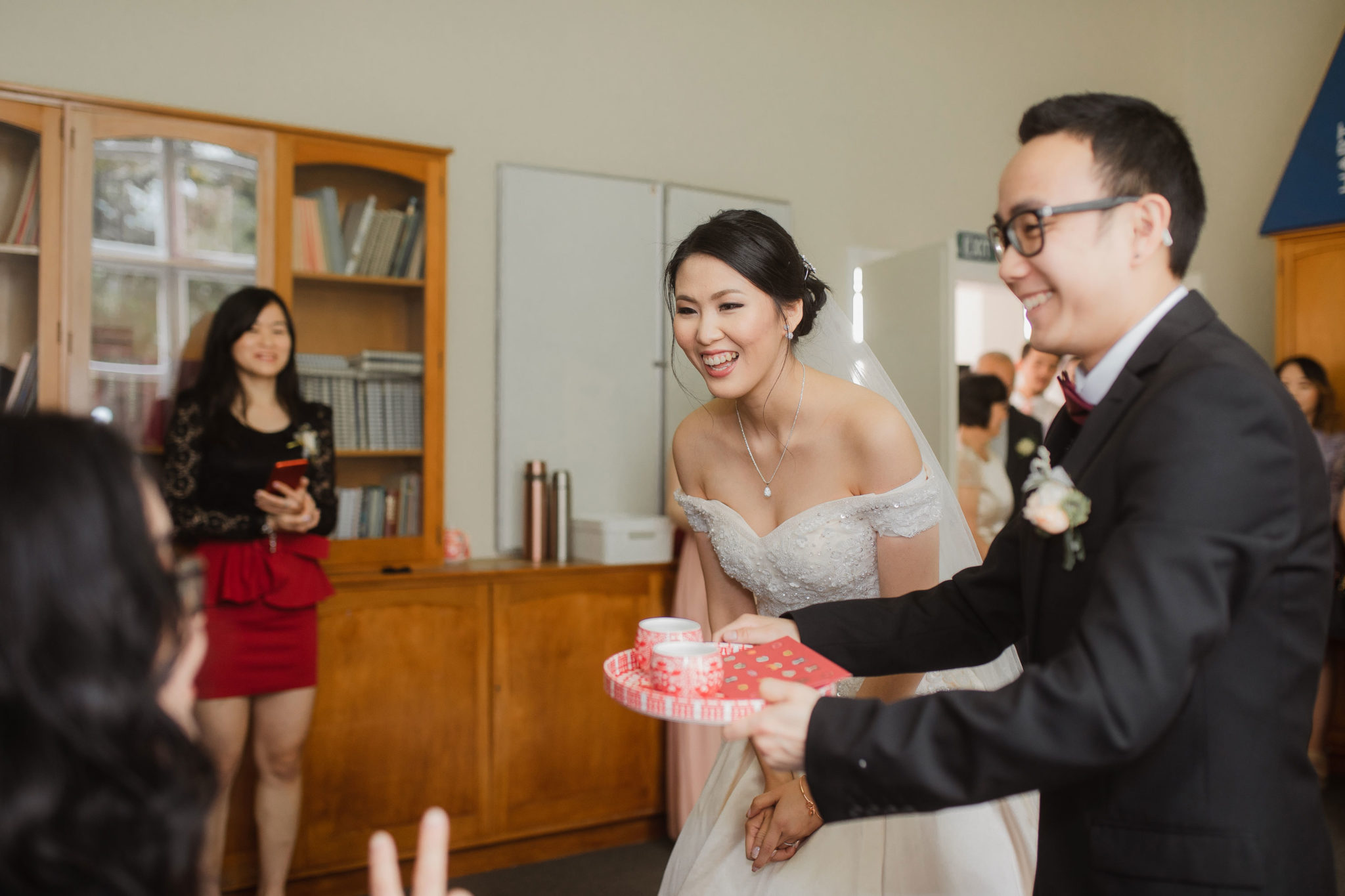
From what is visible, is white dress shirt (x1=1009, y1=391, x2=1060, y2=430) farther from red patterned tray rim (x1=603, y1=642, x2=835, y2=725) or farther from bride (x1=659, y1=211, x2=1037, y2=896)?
red patterned tray rim (x1=603, y1=642, x2=835, y2=725)

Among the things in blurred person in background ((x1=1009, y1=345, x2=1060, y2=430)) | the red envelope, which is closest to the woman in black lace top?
the red envelope

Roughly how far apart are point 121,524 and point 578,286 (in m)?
3.05

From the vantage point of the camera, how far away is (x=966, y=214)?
4699 mm

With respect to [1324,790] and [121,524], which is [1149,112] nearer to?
[121,524]

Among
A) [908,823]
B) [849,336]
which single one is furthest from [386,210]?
[908,823]

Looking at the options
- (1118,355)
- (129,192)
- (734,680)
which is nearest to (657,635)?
(734,680)

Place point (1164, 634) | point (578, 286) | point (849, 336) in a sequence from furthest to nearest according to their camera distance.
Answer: point (578, 286), point (849, 336), point (1164, 634)

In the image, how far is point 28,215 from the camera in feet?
8.89

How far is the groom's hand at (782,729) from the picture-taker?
1.00m

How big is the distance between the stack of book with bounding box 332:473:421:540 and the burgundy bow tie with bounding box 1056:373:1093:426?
8.07 ft

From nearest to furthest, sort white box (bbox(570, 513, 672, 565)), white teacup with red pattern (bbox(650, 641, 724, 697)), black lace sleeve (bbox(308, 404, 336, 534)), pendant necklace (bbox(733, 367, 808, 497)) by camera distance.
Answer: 1. white teacup with red pattern (bbox(650, 641, 724, 697))
2. pendant necklace (bbox(733, 367, 808, 497))
3. black lace sleeve (bbox(308, 404, 336, 534))
4. white box (bbox(570, 513, 672, 565))

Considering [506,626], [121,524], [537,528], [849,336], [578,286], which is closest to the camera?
[121,524]

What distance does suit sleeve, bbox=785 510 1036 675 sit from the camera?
1271 millimetres

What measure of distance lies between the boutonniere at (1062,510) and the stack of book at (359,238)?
261 cm
